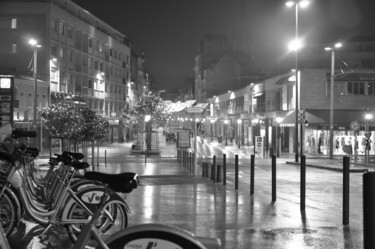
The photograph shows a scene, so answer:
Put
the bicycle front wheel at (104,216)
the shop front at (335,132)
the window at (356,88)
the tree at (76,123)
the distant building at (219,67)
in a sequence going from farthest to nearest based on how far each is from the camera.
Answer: the distant building at (219,67) → the window at (356,88) → the shop front at (335,132) → the tree at (76,123) → the bicycle front wheel at (104,216)

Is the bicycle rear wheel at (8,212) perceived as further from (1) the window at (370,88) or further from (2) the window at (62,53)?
(2) the window at (62,53)

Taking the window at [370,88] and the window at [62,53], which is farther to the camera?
the window at [62,53]

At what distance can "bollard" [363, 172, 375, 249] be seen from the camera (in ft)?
17.8

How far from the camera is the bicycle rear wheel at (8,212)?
7.45 metres

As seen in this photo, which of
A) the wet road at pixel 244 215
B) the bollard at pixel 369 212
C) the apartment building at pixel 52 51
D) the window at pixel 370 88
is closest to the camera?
the bollard at pixel 369 212

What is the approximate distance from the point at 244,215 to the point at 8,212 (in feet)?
17.8

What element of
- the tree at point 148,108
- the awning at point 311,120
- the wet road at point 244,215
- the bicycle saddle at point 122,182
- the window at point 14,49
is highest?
the window at point 14,49

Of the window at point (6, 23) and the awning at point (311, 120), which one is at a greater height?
the window at point (6, 23)

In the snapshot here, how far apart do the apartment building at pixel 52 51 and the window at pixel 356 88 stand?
27217 mm

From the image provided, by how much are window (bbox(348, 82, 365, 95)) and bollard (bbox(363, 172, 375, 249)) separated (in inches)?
1726

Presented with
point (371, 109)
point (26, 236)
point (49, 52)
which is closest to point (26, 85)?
point (49, 52)

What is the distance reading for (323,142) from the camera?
157ft

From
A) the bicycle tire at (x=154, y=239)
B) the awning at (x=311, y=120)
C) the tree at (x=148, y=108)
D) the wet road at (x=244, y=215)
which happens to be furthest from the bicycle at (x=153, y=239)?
the tree at (x=148, y=108)

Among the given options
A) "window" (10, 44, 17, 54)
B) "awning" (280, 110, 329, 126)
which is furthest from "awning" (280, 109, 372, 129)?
"window" (10, 44, 17, 54)
